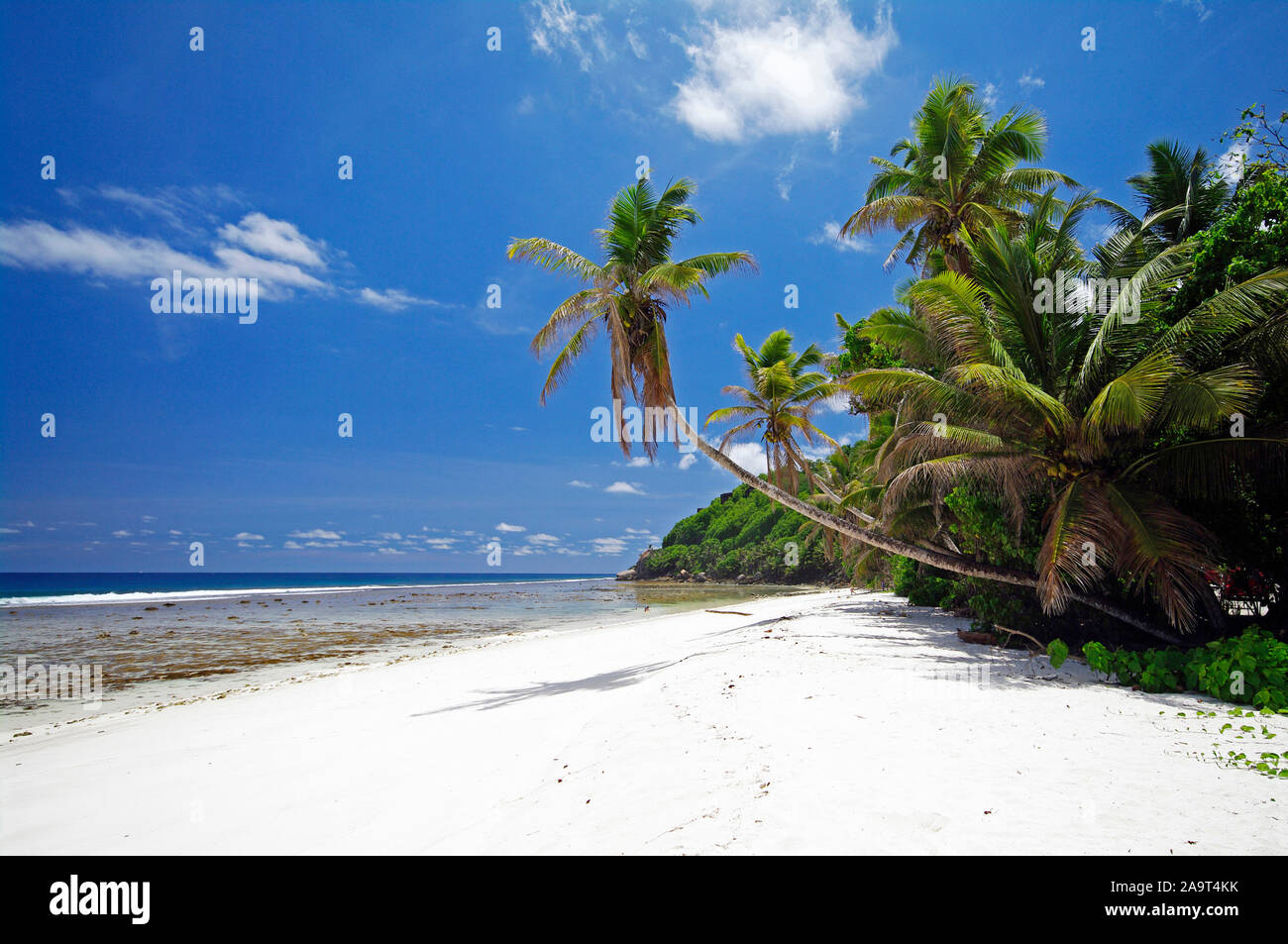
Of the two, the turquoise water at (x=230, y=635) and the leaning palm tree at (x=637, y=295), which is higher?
the leaning palm tree at (x=637, y=295)

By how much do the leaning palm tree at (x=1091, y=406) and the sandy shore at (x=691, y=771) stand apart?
190cm

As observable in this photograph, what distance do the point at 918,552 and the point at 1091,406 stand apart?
Answer: 386 centimetres

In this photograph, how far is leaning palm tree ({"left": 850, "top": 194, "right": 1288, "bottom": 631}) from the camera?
22.5 feet

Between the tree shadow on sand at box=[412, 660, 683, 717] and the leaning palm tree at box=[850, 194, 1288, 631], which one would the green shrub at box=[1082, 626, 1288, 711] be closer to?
the leaning palm tree at box=[850, 194, 1288, 631]

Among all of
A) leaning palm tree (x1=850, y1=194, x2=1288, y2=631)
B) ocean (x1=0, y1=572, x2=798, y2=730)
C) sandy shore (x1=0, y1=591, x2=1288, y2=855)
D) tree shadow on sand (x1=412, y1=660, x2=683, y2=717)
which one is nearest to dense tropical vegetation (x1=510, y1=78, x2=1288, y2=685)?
leaning palm tree (x1=850, y1=194, x2=1288, y2=631)

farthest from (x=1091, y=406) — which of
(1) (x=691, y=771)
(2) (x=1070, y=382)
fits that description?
(1) (x=691, y=771)

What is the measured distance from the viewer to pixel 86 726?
785 cm

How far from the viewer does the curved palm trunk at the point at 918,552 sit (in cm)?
821

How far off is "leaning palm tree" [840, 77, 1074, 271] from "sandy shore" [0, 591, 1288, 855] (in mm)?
11608

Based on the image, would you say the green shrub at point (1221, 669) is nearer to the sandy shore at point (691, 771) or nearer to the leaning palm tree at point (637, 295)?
the sandy shore at point (691, 771)

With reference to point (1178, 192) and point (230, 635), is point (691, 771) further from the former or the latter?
point (230, 635)

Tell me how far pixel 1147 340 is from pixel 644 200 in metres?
9.82

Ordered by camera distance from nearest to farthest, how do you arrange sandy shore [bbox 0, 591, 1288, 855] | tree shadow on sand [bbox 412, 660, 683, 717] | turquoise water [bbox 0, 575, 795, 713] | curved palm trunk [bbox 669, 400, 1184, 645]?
sandy shore [bbox 0, 591, 1288, 855], tree shadow on sand [bbox 412, 660, 683, 717], curved palm trunk [bbox 669, 400, 1184, 645], turquoise water [bbox 0, 575, 795, 713]

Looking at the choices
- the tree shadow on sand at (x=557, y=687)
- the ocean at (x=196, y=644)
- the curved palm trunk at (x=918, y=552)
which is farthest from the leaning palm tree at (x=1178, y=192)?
the ocean at (x=196, y=644)
